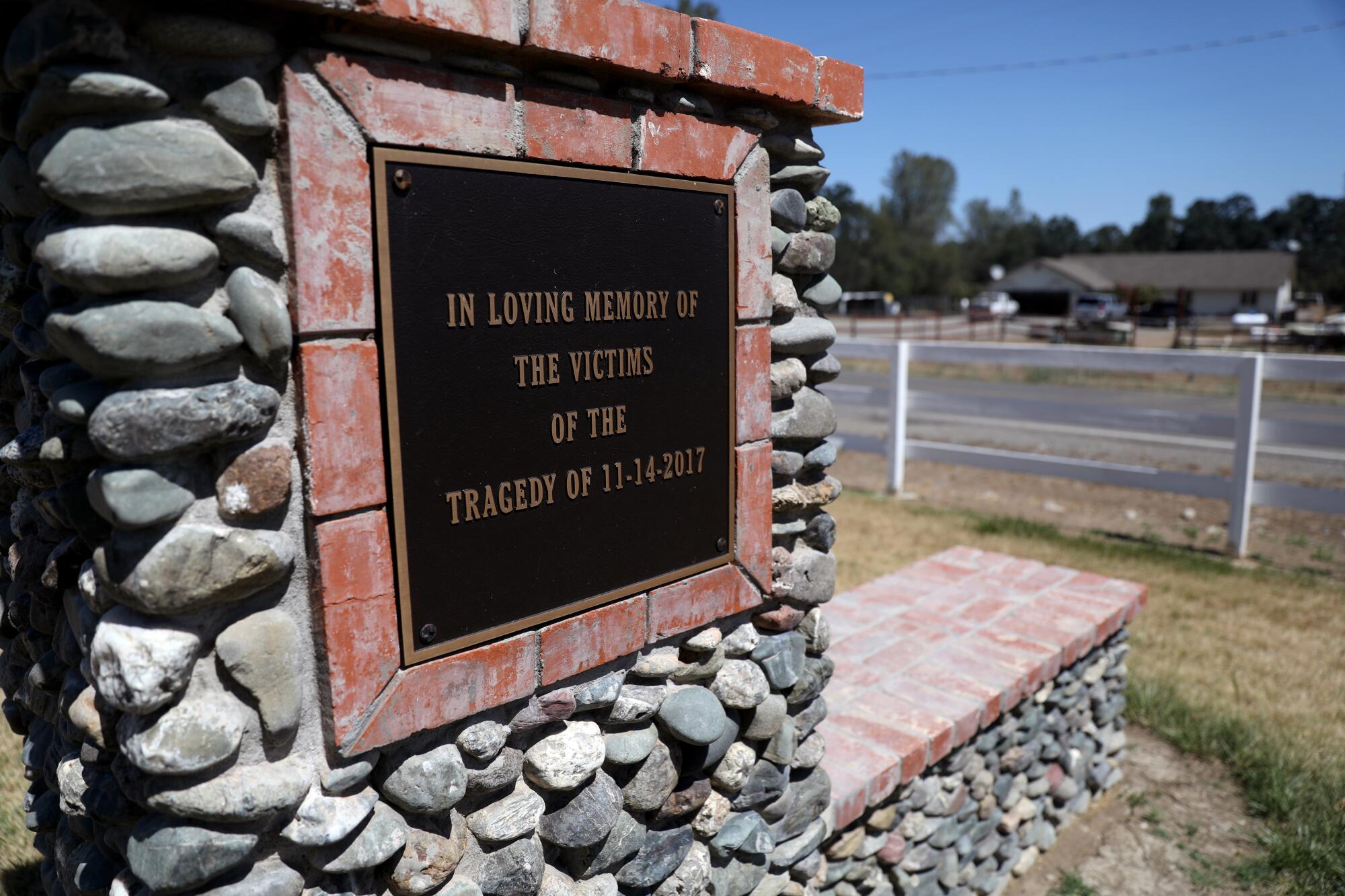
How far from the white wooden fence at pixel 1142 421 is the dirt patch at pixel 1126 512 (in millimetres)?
355

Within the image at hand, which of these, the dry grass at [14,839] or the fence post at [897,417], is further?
the fence post at [897,417]

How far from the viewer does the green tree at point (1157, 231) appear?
76000 millimetres

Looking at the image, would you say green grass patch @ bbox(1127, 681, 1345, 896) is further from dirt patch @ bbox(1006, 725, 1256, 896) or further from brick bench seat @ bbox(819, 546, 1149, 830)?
brick bench seat @ bbox(819, 546, 1149, 830)

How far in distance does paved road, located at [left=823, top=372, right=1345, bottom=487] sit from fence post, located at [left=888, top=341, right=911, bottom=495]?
75.8 inches

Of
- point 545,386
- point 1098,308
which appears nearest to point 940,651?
point 545,386

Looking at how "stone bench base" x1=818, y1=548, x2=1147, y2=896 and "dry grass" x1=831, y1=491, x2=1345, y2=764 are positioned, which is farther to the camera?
"dry grass" x1=831, y1=491, x2=1345, y2=764

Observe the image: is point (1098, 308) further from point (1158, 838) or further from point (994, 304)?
point (1158, 838)

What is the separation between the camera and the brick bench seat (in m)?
2.77

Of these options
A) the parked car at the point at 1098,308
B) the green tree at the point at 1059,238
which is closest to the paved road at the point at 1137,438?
the parked car at the point at 1098,308

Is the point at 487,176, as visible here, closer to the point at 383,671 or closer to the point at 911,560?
the point at 383,671

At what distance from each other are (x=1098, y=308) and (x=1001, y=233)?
1453 inches

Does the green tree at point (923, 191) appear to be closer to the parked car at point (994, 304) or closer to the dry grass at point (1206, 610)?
the parked car at point (994, 304)

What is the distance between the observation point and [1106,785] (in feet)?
12.9

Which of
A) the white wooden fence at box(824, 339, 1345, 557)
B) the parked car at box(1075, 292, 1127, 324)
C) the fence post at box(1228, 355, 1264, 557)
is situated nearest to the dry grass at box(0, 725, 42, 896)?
the white wooden fence at box(824, 339, 1345, 557)
